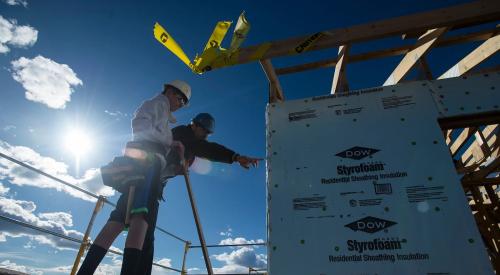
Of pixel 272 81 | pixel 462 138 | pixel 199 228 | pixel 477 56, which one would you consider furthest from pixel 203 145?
pixel 462 138

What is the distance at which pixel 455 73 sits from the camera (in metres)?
3.55

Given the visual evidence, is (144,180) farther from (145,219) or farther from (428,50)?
(428,50)

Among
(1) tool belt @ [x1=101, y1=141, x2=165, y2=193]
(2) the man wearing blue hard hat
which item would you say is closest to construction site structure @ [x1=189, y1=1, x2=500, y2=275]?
(2) the man wearing blue hard hat

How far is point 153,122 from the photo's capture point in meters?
2.53

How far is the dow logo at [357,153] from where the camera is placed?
2.23 meters

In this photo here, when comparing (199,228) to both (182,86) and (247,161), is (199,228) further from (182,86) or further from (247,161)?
(182,86)

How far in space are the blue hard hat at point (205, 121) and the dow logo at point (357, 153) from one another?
5.85 ft

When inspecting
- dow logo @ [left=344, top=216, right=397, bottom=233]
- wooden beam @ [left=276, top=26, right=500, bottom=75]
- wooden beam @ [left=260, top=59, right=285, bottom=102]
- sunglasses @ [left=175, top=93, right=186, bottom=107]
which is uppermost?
wooden beam @ [left=276, top=26, right=500, bottom=75]

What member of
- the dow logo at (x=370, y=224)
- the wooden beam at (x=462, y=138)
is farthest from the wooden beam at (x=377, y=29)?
the wooden beam at (x=462, y=138)

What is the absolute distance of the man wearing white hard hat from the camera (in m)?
2.02

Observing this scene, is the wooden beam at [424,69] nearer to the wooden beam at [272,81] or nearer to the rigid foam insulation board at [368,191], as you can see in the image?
the rigid foam insulation board at [368,191]

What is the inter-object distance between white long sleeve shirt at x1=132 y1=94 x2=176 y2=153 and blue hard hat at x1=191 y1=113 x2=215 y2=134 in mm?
779

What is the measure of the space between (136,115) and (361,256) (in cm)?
214

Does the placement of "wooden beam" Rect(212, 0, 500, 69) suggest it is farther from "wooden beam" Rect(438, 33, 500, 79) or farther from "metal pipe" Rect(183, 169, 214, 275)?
"metal pipe" Rect(183, 169, 214, 275)
